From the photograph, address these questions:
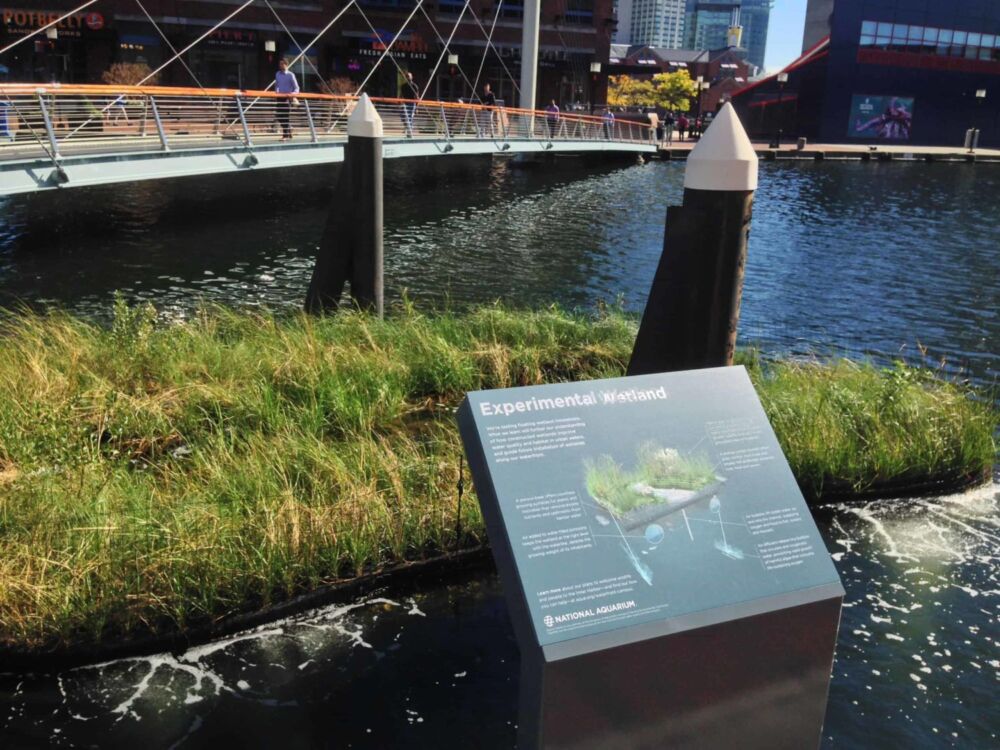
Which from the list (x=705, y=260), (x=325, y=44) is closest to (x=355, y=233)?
(x=705, y=260)

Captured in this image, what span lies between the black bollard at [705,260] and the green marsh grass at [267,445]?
1267 millimetres

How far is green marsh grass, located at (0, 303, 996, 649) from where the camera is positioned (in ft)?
14.4

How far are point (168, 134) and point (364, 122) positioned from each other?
7067mm

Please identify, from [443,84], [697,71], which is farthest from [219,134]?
[697,71]

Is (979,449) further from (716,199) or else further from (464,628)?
(464,628)

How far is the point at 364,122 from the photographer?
972cm

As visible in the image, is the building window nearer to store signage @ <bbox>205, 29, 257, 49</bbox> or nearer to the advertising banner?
the advertising banner

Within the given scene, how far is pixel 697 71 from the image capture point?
86.0 m

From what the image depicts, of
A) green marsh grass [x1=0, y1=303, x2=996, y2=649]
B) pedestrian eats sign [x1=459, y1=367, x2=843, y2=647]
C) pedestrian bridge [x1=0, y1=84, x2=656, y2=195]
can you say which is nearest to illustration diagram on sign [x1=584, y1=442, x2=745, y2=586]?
pedestrian eats sign [x1=459, y1=367, x2=843, y2=647]

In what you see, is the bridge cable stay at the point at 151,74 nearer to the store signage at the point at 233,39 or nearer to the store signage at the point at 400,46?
the store signage at the point at 233,39

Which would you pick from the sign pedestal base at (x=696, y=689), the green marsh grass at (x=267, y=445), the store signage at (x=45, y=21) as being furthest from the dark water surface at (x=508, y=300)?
the store signage at (x=45, y=21)

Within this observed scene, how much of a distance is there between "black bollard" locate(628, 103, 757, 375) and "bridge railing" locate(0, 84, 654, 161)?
9.55m

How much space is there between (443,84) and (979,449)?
43.7 m

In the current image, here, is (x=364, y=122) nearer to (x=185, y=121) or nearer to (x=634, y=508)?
(x=634, y=508)
